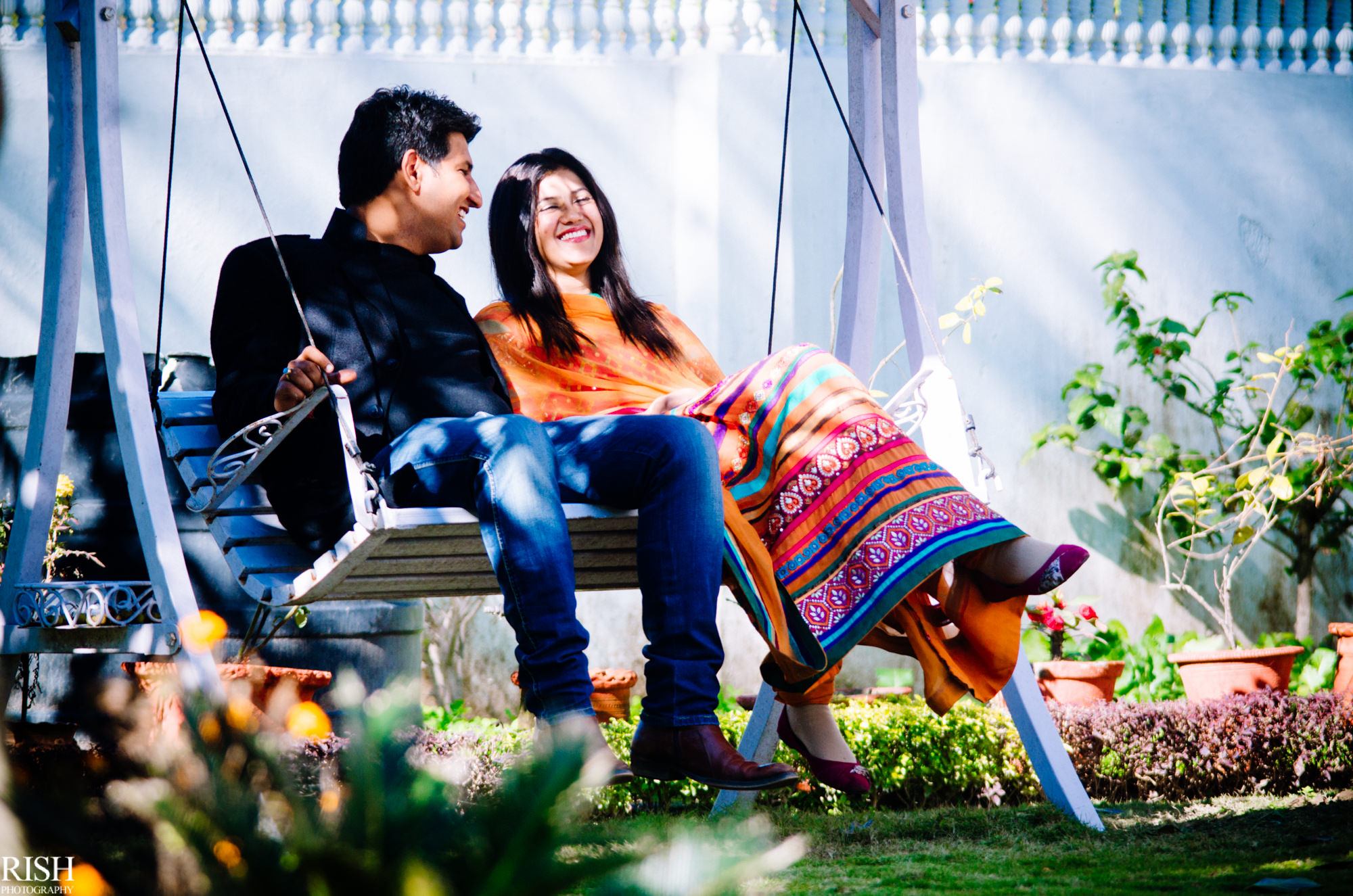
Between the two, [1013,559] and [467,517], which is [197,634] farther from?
[1013,559]

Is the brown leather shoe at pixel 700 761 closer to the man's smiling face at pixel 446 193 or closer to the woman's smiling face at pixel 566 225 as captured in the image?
the man's smiling face at pixel 446 193

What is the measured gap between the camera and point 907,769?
11.3 ft

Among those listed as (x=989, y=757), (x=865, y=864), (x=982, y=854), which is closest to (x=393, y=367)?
(x=865, y=864)

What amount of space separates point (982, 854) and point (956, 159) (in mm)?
3587

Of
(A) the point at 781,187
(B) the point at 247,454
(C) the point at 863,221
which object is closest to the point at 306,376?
(B) the point at 247,454

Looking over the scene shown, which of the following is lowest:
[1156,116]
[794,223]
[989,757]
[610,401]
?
[989,757]

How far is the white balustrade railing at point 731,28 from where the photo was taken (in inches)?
198

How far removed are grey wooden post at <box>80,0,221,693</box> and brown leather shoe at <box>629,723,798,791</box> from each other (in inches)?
32.0

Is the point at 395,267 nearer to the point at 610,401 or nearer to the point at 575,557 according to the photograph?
the point at 610,401

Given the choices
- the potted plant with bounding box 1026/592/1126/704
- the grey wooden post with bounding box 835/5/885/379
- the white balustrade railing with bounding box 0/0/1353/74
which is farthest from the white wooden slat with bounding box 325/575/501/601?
the white balustrade railing with bounding box 0/0/1353/74

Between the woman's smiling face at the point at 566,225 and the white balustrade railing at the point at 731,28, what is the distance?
7.88 feet

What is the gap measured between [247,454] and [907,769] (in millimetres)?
2089

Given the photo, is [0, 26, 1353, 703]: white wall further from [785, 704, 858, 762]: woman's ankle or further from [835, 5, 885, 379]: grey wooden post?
[785, 704, 858, 762]: woman's ankle

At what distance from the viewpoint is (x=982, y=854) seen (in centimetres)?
249
